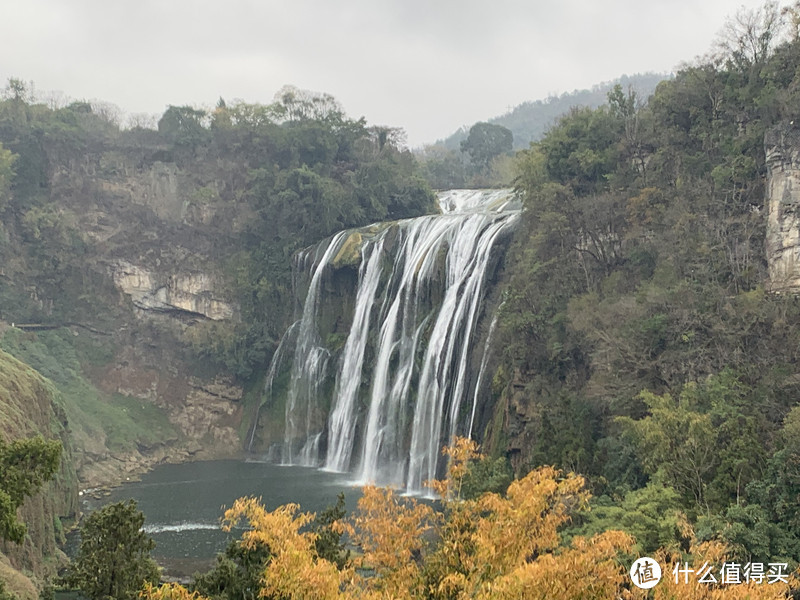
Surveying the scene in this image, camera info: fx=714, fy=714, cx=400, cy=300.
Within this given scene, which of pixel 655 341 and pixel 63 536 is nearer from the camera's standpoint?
pixel 655 341

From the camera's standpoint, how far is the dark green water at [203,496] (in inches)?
726

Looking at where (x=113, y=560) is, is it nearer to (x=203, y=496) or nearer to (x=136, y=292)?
(x=203, y=496)

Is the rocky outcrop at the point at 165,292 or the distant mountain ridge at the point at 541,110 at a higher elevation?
the distant mountain ridge at the point at 541,110

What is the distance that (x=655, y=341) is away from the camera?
16984mm

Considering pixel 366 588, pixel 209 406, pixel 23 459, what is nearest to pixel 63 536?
pixel 23 459

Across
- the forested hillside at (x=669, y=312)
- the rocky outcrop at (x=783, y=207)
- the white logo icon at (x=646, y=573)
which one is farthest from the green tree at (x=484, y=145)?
the white logo icon at (x=646, y=573)

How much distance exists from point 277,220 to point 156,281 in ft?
25.1

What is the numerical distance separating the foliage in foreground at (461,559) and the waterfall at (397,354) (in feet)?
50.7

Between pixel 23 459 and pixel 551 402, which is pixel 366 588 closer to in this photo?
pixel 23 459

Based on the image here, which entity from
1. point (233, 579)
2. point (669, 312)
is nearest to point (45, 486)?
point (233, 579)

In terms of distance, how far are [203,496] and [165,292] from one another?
17889 millimetres

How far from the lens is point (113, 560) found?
29.6ft

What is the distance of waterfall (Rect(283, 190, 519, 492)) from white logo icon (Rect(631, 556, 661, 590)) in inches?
608

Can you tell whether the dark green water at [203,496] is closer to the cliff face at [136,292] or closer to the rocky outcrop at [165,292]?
the cliff face at [136,292]
